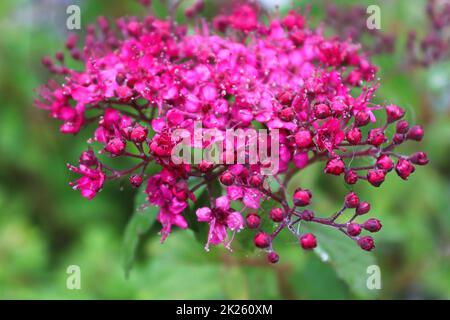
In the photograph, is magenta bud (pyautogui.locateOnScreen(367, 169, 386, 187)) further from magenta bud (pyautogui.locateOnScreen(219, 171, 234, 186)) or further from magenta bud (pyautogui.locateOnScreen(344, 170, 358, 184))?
magenta bud (pyautogui.locateOnScreen(219, 171, 234, 186))

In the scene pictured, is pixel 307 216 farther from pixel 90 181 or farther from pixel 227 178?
pixel 90 181

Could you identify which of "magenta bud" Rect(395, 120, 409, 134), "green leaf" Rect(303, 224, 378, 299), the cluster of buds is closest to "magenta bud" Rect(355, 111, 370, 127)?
"magenta bud" Rect(395, 120, 409, 134)

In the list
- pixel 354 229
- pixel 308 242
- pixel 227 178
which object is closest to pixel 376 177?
pixel 354 229

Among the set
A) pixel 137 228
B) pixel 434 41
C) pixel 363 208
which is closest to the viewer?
pixel 363 208

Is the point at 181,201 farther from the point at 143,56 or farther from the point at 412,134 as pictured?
the point at 412,134

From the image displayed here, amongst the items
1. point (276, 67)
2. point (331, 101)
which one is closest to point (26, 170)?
point (276, 67)
